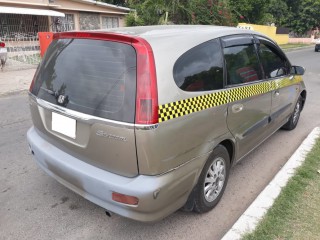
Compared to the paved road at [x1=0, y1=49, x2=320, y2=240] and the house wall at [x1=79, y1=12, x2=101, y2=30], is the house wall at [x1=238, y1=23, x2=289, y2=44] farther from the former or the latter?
the paved road at [x1=0, y1=49, x2=320, y2=240]

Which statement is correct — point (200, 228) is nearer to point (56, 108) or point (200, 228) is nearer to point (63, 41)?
point (56, 108)

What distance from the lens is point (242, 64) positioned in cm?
316

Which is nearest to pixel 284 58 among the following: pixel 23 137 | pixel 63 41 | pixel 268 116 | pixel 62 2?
pixel 268 116

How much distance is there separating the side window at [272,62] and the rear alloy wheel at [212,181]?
4.34 feet

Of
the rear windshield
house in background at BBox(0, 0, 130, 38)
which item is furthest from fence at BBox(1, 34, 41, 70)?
the rear windshield

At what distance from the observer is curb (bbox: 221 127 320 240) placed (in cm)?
253

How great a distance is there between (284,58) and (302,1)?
1514 inches

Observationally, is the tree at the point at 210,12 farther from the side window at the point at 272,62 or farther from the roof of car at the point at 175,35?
the roof of car at the point at 175,35

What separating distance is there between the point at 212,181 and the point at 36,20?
65.7ft

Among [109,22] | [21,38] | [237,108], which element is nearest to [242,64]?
[237,108]

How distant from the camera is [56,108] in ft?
8.45

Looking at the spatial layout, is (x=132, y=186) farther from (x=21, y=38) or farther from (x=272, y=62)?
(x=21, y=38)

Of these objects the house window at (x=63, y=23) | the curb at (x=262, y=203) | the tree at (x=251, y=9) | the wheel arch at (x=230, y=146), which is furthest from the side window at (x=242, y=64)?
the tree at (x=251, y=9)

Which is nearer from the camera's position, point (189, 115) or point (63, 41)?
point (189, 115)
